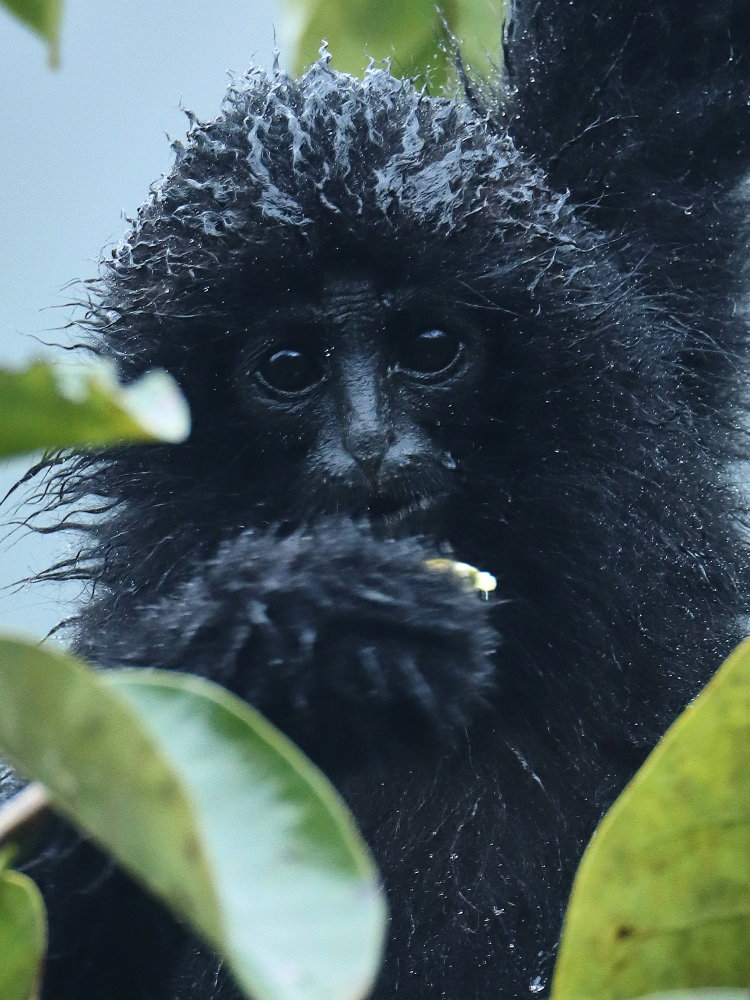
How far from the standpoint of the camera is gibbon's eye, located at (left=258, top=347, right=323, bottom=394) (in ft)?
5.21

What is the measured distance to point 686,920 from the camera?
50cm

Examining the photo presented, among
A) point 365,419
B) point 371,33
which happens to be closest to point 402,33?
point 371,33

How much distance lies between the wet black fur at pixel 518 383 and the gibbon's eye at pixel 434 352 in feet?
0.13

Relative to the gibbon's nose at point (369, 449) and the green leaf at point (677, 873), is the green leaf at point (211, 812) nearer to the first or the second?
the green leaf at point (677, 873)

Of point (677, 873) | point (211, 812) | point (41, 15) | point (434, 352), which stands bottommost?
point (677, 873)

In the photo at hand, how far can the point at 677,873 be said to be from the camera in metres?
0.50

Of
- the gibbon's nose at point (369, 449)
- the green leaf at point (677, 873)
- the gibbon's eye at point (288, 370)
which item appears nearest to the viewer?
the green leaf at point (677, 873)

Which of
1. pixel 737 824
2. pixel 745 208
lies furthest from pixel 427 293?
pixel 737 824

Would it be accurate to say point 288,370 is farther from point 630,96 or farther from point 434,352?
point 630,96

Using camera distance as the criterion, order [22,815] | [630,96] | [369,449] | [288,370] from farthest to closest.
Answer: [630,96] < [288,370] < [369,449] < [22,815]

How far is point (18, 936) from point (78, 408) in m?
0.26

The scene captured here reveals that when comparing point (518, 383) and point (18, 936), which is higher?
point (518, 383)

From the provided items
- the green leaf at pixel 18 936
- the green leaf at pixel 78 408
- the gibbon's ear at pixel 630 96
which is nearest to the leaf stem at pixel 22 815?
the green leaf at pixel 18 936

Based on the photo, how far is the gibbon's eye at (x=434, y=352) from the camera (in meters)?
1.57
